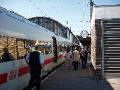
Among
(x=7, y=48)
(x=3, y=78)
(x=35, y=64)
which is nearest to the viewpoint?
(x=3, y=78)

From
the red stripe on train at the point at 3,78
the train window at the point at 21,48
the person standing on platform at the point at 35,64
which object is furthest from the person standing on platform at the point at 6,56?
the train window at the point at 21,48

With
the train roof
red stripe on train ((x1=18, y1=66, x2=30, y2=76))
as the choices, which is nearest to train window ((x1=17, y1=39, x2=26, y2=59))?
the train roof

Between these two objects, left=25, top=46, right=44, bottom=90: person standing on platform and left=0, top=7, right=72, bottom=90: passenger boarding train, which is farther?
left=25, top=46, right=44, bottom=90: person standing on platform

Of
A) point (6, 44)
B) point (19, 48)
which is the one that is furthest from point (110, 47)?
point (6, 44)

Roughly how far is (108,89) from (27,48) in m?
3.66

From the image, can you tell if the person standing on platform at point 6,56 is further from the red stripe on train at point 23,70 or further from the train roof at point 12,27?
the red stripe on train at point 23,70

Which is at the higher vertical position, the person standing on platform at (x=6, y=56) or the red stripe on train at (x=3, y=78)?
the person standing on platform at (x=6, y=56)

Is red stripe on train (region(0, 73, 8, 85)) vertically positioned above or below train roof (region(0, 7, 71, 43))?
below

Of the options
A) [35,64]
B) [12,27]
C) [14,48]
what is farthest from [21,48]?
[12,27]

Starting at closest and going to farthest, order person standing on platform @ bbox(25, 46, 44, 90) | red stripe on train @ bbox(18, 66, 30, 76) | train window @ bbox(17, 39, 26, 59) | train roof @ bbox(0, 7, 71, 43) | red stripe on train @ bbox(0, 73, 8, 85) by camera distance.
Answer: red stripe on train @ bbox(0, 73, 8, 85)
train roof @ bbox(0, 7, 71, 43)
person standing on platform @ bbox(25, 46, 44, 90)
red stripe on train @ bbox(18, 66, 30, 76)
train window @ bbox(17, 39, 26, 59)

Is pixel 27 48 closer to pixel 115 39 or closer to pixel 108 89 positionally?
pixel 108 89

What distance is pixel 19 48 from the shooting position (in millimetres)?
13344

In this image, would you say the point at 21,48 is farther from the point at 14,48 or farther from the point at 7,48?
the point at 7,48

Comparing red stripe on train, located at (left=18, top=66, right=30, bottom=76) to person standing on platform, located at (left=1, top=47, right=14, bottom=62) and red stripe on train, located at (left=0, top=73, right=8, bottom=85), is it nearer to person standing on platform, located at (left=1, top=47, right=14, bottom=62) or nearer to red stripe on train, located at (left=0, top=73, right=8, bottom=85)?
person standing on platform, located at (left=1, top=47, right=14, bottom=62)
